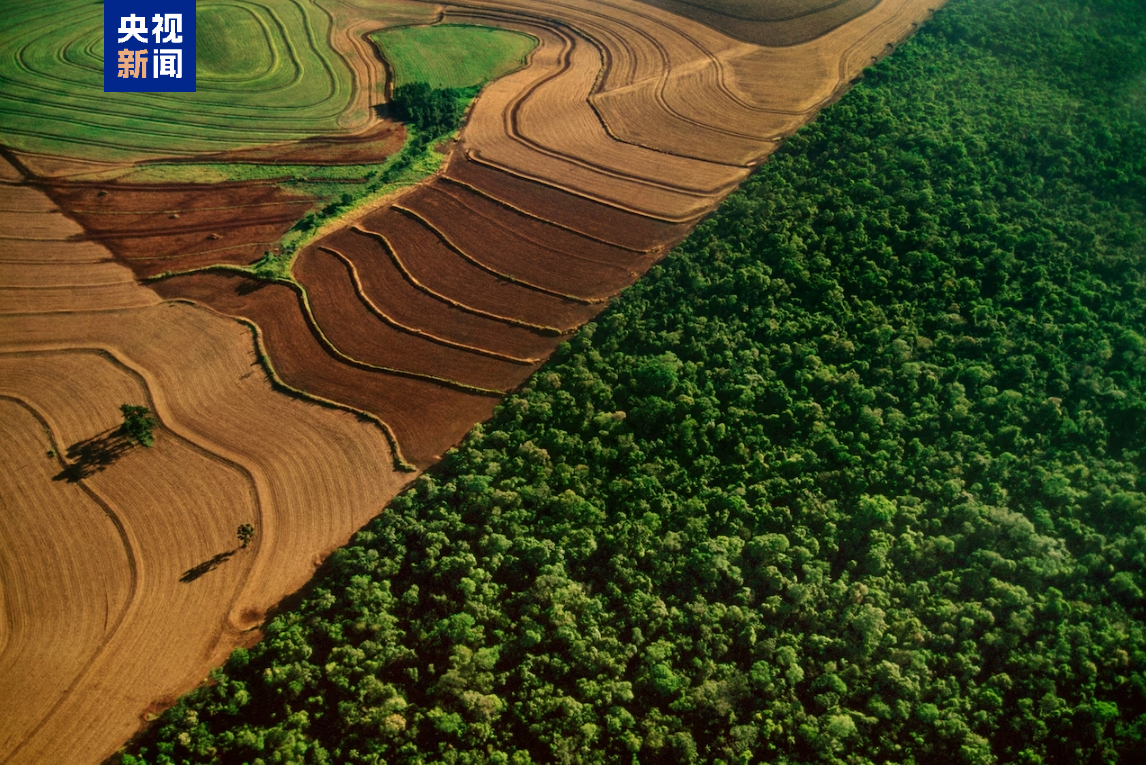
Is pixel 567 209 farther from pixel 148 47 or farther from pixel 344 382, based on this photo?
pixel 148 47

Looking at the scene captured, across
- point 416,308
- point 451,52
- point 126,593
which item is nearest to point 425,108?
point 451,52

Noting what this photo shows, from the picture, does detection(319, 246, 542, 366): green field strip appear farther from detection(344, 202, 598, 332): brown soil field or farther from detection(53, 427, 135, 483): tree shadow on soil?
detection(53, 427, 135, 483): tree shadow on soil

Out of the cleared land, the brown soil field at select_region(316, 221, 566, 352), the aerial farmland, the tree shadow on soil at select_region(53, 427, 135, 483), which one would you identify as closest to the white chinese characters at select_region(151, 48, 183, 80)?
the cleared land

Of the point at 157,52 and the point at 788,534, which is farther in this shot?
the point at 157,52

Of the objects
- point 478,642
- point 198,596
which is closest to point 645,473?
point 478,642

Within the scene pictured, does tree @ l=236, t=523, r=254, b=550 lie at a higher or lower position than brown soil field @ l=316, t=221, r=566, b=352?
lower
